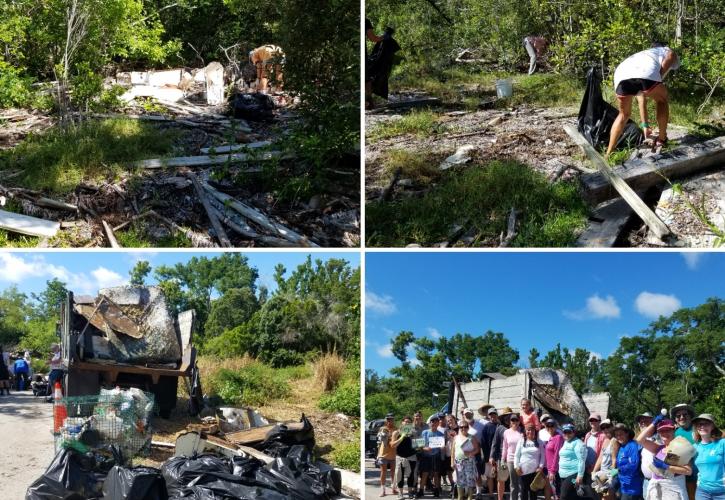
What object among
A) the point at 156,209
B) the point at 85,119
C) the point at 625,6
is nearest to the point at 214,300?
the point at 85,119

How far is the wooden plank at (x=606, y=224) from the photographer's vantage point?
5.74m

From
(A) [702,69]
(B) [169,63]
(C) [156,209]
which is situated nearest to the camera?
(C) [156,209]

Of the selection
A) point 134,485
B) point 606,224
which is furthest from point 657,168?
point 134,485

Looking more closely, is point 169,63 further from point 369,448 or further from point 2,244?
point 369,448

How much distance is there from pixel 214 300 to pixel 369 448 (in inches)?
271

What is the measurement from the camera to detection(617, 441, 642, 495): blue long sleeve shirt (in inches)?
206

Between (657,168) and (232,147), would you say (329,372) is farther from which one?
(657,168)

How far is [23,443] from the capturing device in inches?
293

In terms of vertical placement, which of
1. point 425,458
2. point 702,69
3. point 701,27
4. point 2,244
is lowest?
point 425,458

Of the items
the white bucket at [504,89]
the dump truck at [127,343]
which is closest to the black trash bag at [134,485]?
the dump truck at [127,343]

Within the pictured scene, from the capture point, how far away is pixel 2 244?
6562 millimetres

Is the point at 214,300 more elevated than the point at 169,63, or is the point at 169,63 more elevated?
the point at 169,63

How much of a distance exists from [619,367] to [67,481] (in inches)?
480

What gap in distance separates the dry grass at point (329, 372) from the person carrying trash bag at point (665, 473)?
5.63m
